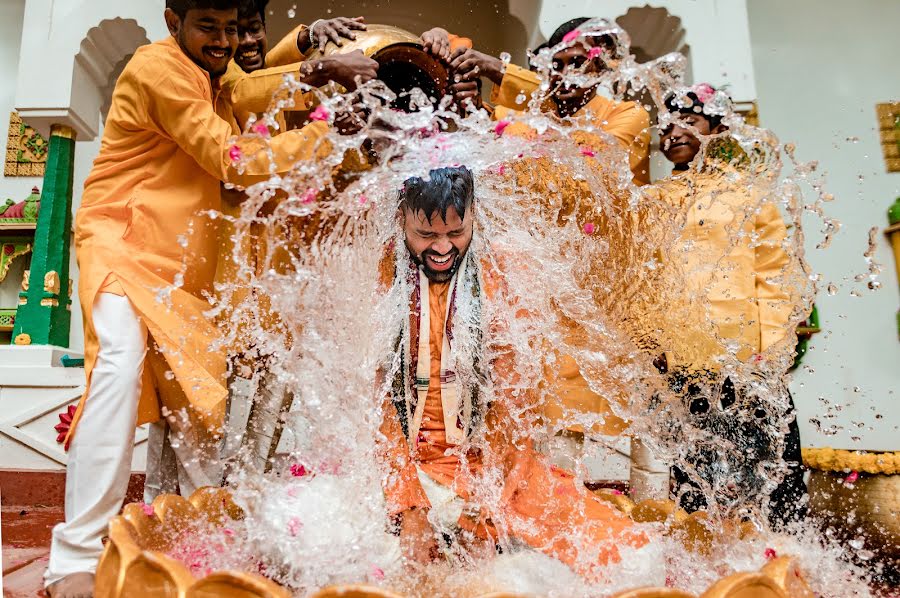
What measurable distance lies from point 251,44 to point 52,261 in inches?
100

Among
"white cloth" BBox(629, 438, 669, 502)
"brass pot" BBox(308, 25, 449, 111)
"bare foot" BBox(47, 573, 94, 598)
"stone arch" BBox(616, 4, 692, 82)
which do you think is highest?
"stone arch" BBox(616, 4, 692, 82)

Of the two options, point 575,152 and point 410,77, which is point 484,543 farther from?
point 410,77

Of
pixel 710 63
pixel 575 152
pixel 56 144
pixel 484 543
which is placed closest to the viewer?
pixel 484 543

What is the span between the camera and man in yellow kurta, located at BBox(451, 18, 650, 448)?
8.00 ft

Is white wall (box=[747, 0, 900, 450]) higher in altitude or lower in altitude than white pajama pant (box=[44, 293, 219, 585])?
higher

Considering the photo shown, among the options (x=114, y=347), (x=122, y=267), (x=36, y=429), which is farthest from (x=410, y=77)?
(x=36, y=429)

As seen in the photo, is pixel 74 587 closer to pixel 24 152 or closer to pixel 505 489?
pixel 505 489

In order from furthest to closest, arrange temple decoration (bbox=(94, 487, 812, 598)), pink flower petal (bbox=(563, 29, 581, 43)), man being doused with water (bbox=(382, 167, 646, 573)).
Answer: pink flower petal (bbox=(563, 29, 581, 43))
man being doused with water (bbox=(382, 167, 646, 573))
temple decoration (bbox=(94, 487, 812, 598))

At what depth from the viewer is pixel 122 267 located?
1946 millimetres

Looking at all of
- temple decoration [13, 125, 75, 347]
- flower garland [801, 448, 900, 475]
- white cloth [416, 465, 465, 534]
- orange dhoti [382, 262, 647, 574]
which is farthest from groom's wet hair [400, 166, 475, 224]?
temple decoration [13, 125, 75, 347]

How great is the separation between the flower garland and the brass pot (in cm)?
212

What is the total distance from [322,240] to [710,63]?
268 centimetres

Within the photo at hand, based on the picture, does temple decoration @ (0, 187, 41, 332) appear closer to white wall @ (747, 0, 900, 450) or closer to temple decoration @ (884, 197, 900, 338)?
white wall @ (747, 0, 900, 450)

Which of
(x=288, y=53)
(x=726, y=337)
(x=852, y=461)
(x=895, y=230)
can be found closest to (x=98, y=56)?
(x=288, y=53)
